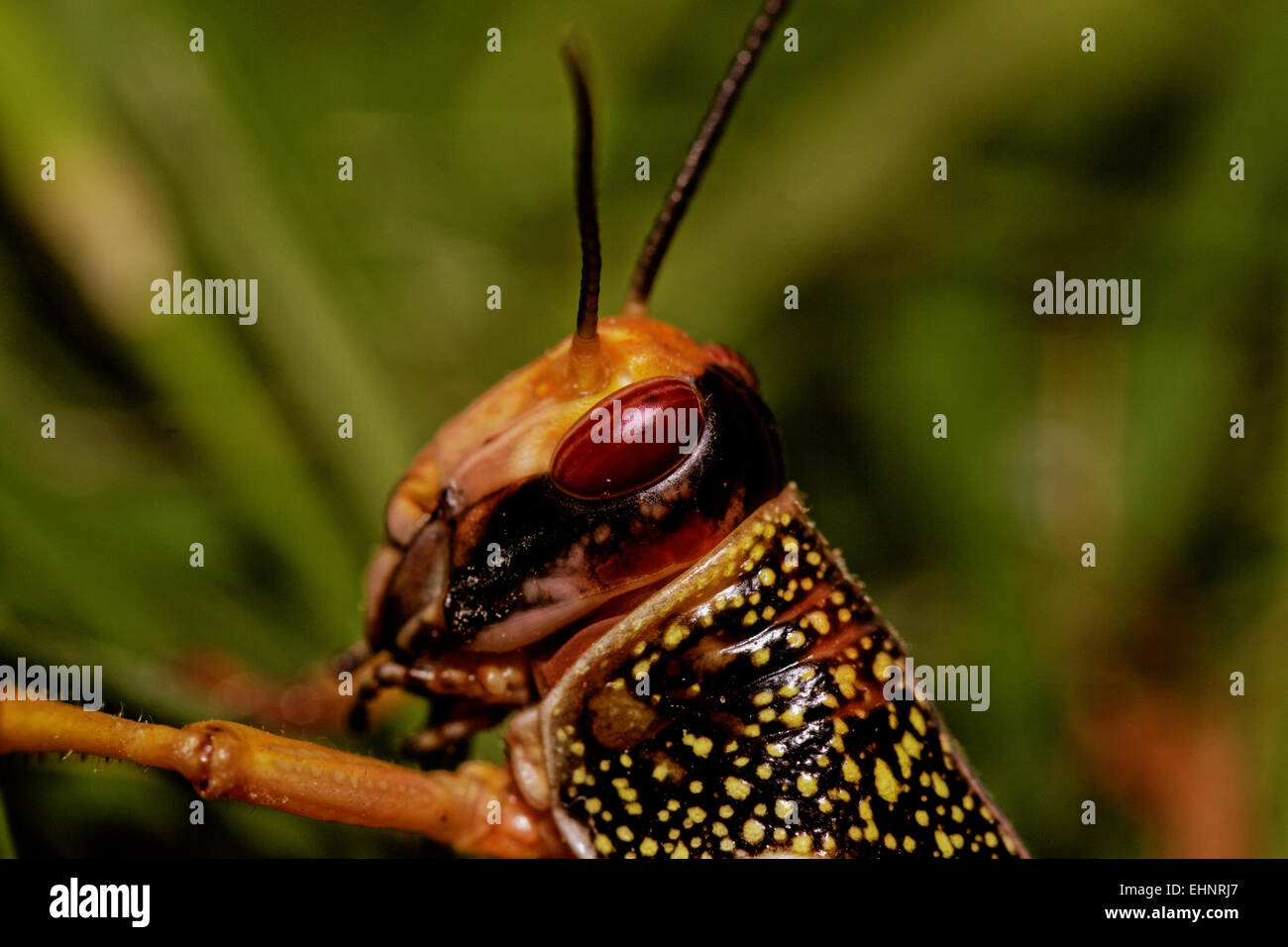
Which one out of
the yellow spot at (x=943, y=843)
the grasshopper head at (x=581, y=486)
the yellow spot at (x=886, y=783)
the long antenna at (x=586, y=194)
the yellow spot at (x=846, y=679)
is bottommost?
the yellow spot at (x=943, y=843)

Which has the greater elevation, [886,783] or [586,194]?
[586,194]

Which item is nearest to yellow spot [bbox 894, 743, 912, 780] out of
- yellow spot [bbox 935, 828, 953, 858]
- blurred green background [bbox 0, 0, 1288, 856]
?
yellow spot [bbox 935, 828, 953, 858]

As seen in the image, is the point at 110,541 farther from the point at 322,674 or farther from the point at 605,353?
the point at 605,353

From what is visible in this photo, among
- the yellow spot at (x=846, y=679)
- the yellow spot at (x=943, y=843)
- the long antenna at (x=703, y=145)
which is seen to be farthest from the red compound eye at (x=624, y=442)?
the yellow spot at (x=943, y=843)

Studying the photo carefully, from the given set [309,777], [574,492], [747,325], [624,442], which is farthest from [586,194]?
[747,325]

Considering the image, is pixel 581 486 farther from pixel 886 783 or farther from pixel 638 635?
pixel 886 783

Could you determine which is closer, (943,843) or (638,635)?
(638,635)

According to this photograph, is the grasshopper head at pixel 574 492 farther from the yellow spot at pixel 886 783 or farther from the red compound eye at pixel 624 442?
the yellow spot at pixel 886 783
